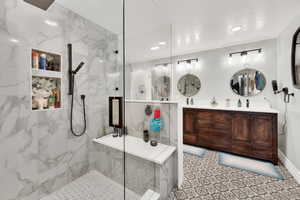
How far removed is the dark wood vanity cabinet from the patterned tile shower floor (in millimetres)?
1924

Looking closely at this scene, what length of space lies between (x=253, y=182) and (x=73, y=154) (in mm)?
2464

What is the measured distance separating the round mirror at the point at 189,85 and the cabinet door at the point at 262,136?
4.90 ft

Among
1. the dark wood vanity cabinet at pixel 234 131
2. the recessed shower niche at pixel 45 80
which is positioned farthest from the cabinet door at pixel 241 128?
the recessed shower niche at pixel 45 80

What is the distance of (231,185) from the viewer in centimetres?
Result: 163

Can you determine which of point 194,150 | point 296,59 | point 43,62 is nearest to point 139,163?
point 43,62

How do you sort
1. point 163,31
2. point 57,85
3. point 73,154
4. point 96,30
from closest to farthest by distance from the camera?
point 57,85
point 73,154
point 96,30
point 163,31

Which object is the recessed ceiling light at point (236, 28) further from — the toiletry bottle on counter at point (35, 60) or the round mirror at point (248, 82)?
the toiletry bottle on counter at point (35, 60)

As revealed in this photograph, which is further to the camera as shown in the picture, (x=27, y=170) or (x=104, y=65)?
(x=104, y=65)

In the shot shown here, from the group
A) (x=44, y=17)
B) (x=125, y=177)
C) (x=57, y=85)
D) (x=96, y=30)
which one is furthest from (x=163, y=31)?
(x=125, y=177)

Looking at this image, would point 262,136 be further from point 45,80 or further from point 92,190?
point 45,80

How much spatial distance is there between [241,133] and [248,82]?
1.25 m

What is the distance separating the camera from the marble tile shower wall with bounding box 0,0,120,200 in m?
1.14

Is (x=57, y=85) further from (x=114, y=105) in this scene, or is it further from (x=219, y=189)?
(x=219, y=189)

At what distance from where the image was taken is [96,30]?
172 centimetres
